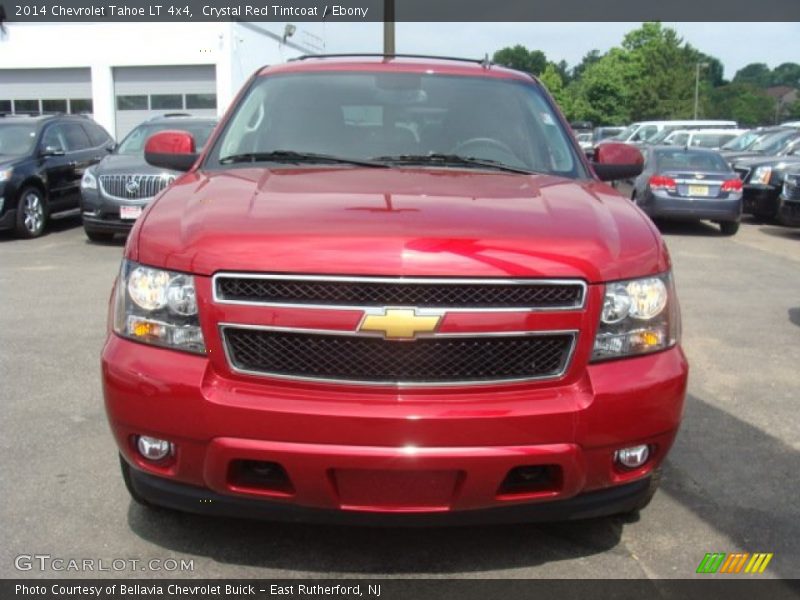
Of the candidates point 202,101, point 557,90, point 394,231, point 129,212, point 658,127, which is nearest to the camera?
point 394,231

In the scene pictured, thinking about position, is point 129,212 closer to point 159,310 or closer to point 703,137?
point 159,310

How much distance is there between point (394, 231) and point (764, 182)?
1382 cm

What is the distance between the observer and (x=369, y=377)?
8.70 ft

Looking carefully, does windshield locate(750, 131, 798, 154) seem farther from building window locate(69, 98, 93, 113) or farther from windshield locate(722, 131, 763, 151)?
building window locate(69, 98, 93, 113)

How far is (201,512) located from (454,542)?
99 cm

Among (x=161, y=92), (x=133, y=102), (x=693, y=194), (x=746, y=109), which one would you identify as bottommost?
(x=693, y=194)

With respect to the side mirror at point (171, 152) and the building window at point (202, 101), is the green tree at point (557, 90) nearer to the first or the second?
the building window at point (202, 101)

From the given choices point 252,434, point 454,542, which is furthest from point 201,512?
point 454,542

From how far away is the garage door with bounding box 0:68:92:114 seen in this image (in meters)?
29.3

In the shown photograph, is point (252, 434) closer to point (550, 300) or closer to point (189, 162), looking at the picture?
point (550, 300)

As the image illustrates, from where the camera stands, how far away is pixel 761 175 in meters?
14.8

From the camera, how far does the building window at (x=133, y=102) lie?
28969 millimetres

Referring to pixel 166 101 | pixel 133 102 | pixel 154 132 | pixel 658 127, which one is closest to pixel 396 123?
pixel 154 132

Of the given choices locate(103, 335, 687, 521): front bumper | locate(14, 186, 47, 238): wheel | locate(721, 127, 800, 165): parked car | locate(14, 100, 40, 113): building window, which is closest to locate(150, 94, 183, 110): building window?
Answer: locate(14, 100, 40, 113): building window
